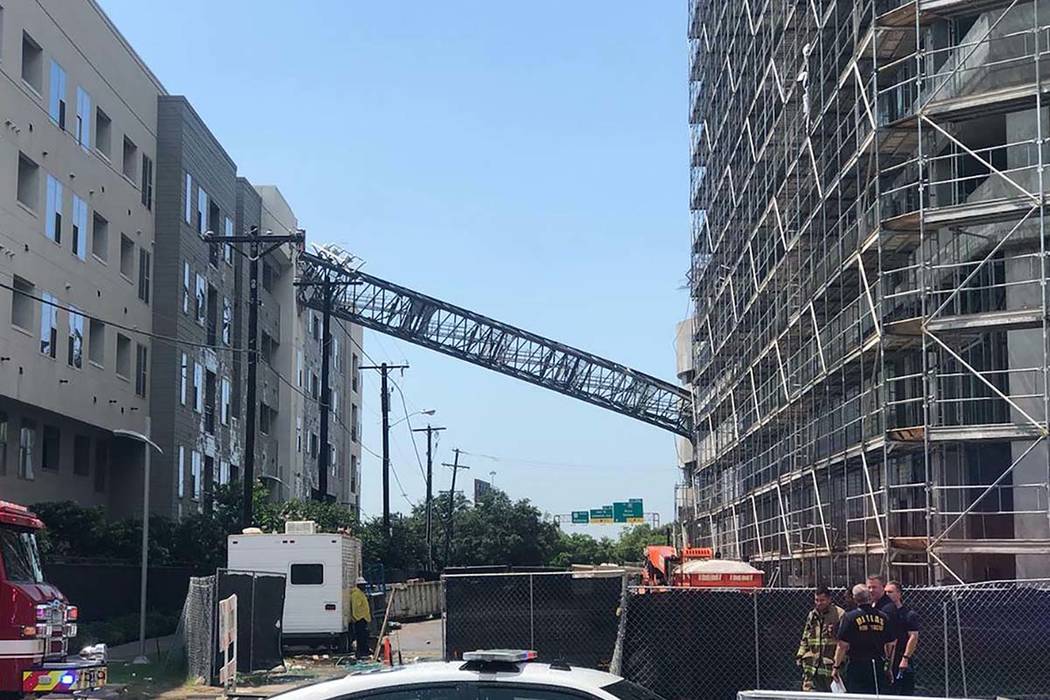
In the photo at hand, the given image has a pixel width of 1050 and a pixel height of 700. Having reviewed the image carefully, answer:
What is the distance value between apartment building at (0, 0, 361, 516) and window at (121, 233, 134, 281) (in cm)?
6

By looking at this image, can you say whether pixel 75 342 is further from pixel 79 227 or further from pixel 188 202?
pixel 188 202

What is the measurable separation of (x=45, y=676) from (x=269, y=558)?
12345 mm

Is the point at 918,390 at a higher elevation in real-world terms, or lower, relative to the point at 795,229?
lower

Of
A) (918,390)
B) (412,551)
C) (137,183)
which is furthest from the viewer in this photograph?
(412,551)

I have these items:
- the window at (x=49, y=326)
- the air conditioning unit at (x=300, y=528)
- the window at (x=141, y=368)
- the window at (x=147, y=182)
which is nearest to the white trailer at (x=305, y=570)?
the air conditioning unit at (x=300, y=528)

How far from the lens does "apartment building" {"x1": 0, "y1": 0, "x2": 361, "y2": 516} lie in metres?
32.4

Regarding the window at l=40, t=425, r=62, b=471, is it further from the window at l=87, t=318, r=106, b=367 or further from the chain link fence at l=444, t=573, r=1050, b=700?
the chain link fence at l=444, t=573, r=1050, b=700

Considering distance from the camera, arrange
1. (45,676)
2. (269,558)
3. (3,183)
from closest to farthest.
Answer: (45,676) < (269,558) < (3,183)

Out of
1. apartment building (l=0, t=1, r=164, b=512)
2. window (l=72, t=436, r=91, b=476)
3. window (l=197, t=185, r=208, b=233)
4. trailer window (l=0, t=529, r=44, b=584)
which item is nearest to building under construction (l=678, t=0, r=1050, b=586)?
trailer window (l=0, t=529, r=44, b=584)

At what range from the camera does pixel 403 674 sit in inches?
258

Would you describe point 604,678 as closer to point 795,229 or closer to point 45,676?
point 45,676

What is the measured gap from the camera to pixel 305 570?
27.4 meters

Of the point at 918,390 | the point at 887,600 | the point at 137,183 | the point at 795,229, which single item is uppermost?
the point at 137,183

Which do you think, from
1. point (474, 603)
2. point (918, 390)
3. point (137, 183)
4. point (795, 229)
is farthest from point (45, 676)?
point (137, 183)
